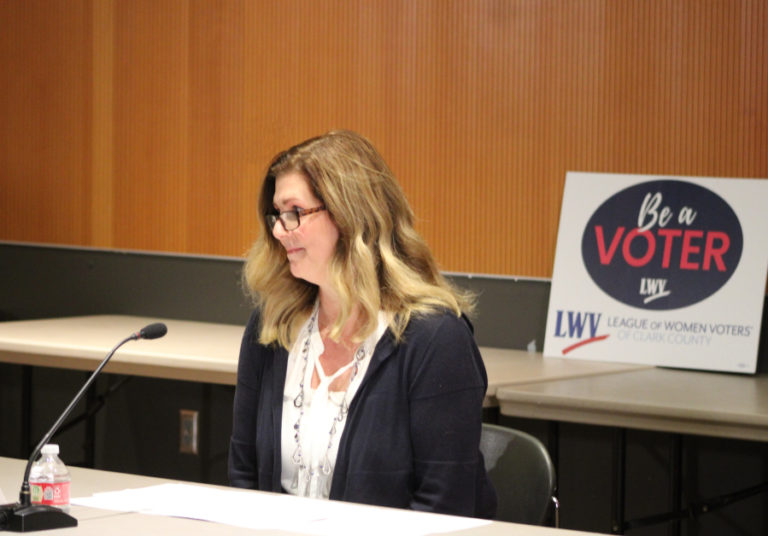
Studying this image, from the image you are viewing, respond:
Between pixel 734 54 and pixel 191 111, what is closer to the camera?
pixel 734 54

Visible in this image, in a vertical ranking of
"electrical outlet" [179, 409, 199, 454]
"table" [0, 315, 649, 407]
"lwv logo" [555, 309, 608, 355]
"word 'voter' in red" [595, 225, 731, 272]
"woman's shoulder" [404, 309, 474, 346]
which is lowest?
"electrical outlet" [179, 409, 199, 454]

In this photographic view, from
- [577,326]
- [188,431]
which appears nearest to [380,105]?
[577,326]

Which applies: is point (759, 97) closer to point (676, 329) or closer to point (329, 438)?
point (676, 329)

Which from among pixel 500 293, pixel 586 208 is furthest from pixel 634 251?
pixel 500 293

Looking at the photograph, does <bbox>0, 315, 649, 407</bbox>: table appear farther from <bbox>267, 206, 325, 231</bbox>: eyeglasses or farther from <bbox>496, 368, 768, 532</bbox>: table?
<bbox>267, 206, 325, 231</bbox>: eyeglasses

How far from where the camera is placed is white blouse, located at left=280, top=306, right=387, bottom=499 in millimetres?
2203

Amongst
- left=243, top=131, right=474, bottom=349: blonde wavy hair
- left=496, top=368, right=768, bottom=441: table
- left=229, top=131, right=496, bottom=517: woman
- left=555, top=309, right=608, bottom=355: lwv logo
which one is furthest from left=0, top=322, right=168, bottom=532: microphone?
left=555, top=309, right=608, bottom=355: lwv logo

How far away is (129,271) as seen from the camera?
451 cm

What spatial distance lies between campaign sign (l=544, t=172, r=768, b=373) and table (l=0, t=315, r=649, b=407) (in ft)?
0.36

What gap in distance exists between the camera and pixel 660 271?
3.44 m

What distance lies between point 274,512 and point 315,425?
41 centimetres

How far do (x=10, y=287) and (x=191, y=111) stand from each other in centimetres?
118

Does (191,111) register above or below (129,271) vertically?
above

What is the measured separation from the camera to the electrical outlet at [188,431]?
4.38 m
